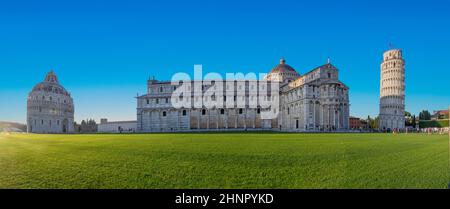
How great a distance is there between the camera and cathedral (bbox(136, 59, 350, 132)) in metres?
28.4

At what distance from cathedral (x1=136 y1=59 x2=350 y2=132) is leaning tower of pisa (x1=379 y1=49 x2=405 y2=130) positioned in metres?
4.70

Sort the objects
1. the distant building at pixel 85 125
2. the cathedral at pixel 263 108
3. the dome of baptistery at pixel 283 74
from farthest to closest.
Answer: the dome of baptistery at pixel 283 74 < the cathedral at pixel 263 108 < the distant building at pixel 85 125

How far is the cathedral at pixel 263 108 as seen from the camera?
2841 cm

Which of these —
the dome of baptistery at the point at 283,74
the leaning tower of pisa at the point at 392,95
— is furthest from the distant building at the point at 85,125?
the dome of baptistery at the point at 283,74

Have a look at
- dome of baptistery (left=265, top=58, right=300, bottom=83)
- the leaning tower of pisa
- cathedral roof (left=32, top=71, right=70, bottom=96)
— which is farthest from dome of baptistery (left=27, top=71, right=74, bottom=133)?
dome of baptistery (left=265, top=58, right=300, bottom=83)

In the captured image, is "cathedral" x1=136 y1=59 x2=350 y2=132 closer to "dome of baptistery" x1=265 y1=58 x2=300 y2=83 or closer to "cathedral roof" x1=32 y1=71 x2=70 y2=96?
"dome of baptistery" x1=265 y1=58 x2=300 y2=83

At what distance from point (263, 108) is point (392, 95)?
719 inches

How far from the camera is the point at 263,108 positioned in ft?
111

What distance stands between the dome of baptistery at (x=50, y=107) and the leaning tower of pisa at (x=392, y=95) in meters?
31.8

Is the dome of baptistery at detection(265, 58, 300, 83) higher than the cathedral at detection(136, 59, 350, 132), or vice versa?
the dome of baptistery at detection(265, 58, 300, 83)

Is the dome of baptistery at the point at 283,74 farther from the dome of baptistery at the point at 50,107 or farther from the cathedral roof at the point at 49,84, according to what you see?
the cathedral roof at the point at 49,84

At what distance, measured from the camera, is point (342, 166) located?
3596 millimetres

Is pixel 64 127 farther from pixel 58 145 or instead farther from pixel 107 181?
pixel 107 181
